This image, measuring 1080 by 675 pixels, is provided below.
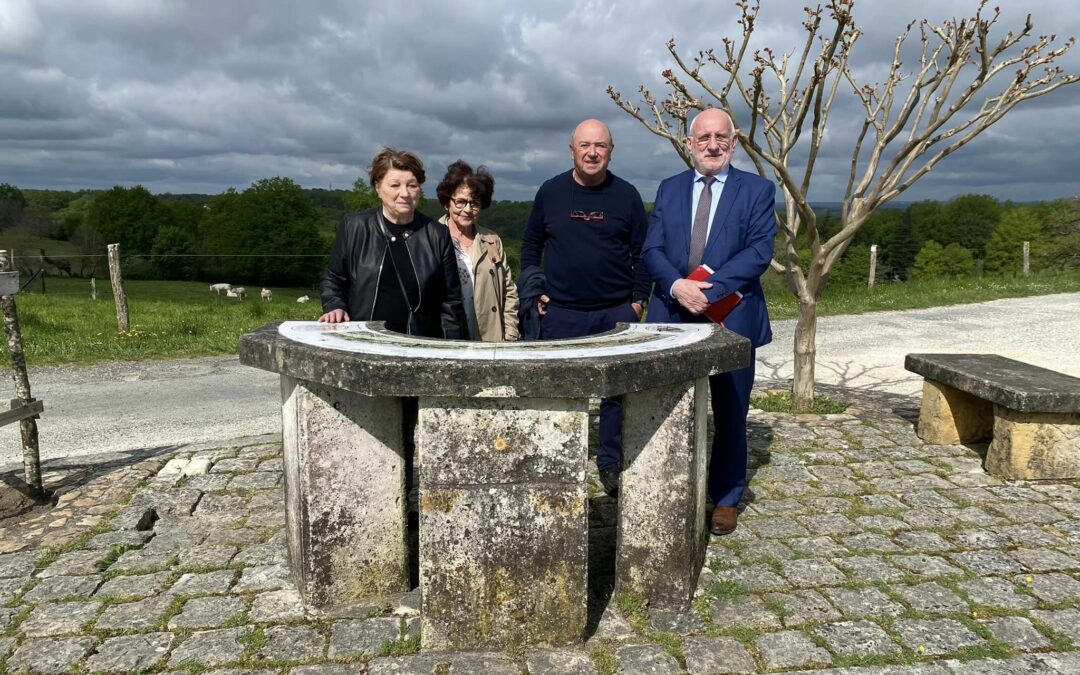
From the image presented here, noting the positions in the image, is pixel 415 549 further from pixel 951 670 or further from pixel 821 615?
pixel 951 670

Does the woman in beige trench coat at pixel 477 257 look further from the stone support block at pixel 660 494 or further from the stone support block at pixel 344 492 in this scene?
the stone support block at pixel 660 494

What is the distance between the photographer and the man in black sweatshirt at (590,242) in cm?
451

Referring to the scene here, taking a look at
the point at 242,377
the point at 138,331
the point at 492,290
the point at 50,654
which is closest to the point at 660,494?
the point at 492,290

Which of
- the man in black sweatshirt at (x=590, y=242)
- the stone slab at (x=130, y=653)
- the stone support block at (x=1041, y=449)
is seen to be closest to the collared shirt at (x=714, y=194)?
the man in black sweatshirt at (x=590, y=242)

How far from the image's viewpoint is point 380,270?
4.06 meters

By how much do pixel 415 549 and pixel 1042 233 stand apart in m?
75.0

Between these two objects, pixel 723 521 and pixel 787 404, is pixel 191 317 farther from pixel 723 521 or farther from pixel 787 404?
pixel 723 521

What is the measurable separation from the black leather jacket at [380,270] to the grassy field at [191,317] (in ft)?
13.0

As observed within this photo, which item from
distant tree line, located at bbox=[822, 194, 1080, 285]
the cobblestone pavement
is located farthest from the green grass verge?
distant tree line, located at bbox=[822, 194, 1080, 285]

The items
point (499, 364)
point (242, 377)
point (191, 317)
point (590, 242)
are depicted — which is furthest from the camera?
point (191, 317)

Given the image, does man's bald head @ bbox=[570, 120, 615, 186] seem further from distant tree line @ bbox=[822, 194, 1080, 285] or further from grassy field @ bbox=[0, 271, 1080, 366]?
distant tree line @ bbox=[822, 194, 1080, 285]

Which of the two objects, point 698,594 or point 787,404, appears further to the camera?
point 787,404

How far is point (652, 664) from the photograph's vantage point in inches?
118

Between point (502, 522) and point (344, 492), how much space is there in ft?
2.55
